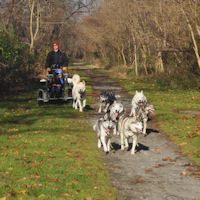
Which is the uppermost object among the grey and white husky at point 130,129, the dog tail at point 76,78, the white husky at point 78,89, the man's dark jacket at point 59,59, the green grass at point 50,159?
the man's dark jacket at point 59,59

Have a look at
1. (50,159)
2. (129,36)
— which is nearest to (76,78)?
(50,159)

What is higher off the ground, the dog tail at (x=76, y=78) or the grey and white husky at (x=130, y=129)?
the dog tail at (x=76, y=78)

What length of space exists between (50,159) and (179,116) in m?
8.38

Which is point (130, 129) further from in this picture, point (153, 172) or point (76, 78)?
point (76, 78)

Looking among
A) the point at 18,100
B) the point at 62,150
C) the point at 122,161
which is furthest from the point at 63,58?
the point at 122,161

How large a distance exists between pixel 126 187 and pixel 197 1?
19.9m

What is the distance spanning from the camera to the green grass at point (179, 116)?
1184 cm

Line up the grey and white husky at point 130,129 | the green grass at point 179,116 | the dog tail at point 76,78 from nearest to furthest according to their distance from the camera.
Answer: the grey and white husky at point 130,129 < the green grass at point 179,116 < the dog tail at point 76,78

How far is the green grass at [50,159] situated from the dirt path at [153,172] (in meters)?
0.33

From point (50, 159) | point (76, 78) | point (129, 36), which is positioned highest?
point (129, 36)

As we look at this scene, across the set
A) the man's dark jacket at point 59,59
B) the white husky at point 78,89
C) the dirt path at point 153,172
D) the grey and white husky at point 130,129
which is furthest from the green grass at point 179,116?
the man's dark jacket at point 59,59

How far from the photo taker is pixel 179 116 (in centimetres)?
1667

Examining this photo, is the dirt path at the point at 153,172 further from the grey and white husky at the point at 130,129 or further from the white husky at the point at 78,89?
the white husky at the point at 78,89

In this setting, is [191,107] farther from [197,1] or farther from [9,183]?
[9,183]
